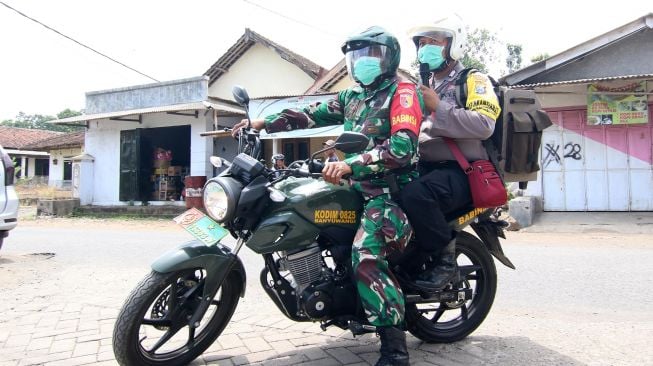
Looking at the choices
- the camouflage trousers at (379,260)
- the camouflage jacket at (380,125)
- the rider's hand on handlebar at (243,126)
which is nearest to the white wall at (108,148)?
the rider's hand on handlebar at (243,126)

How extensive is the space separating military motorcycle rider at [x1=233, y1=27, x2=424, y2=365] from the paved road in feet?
1.62

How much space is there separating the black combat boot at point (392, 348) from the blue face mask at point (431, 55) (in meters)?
1.59

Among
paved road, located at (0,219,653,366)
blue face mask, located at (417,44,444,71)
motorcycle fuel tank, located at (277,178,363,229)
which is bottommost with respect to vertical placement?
paved road, located at (0,219,653,366)

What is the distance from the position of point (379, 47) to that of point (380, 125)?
1.38 ft

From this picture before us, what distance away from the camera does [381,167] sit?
8.13 ft

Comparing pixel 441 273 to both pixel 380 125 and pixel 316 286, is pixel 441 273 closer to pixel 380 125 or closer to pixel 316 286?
pixel 316 286

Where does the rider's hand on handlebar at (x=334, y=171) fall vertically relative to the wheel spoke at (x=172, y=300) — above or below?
above

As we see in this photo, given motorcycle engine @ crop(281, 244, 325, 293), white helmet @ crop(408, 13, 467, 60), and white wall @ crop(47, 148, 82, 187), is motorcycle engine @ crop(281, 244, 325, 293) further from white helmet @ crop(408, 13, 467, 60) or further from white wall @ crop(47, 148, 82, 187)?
white wall @ crop(47, 148, 82, 187)

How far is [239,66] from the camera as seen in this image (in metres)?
19.8

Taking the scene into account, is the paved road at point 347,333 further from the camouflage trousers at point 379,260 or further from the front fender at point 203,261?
the front fender at point 203,261

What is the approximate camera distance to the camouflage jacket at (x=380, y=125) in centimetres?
246

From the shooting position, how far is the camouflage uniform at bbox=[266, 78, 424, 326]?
2.47m

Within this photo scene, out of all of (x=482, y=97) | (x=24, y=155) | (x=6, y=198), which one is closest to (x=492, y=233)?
(x=482, y=97)

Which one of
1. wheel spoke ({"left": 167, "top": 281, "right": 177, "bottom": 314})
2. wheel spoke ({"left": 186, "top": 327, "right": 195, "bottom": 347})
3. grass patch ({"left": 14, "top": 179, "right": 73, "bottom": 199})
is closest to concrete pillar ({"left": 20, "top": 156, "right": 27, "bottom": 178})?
grass patch ({"left": 14, "top": 179, "right": 73, "bottom": 199})
